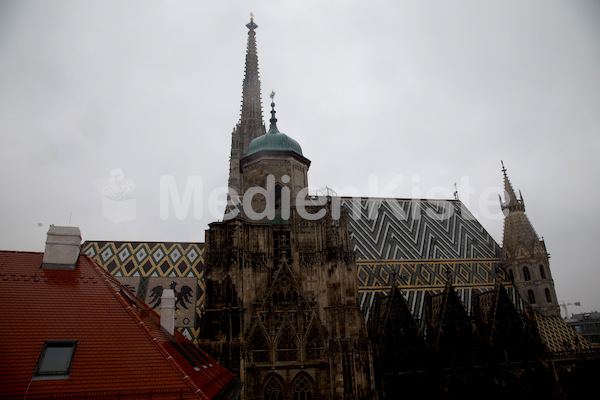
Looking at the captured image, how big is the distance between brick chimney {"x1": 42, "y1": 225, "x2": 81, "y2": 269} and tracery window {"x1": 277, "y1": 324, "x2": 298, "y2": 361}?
10.2m

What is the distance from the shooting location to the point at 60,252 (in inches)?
489

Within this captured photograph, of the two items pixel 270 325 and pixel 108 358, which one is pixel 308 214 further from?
pixel 108 358

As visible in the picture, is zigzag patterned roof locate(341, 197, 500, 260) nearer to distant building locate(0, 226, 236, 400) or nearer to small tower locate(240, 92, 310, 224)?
small tower locate(240, 92, 310, 224)

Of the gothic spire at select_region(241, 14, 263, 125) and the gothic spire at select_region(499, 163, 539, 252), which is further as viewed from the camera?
the gothic spire at select_region(241, 14, 263, 125)

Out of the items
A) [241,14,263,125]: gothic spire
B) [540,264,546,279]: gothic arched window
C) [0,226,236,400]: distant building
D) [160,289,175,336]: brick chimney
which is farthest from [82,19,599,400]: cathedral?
[241,14,263,125]: gothic spire

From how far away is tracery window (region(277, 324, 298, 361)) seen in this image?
747 inches

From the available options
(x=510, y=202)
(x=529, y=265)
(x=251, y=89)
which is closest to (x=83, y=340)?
(x=529, y=265)

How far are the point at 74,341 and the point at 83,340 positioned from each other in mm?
198

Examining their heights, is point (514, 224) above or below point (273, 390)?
above

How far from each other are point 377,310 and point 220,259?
11374 millimetres

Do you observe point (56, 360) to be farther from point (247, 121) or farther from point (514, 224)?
point (247, 121)

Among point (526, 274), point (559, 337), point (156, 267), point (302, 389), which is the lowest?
point (302, 389)

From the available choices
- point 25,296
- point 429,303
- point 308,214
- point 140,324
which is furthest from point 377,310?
point 25,296

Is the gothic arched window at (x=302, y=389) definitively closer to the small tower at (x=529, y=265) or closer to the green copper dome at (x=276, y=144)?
the green copper dome at (x=276, y=144)
